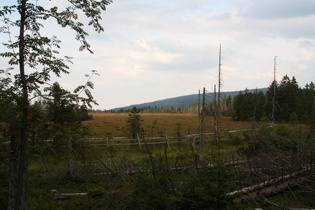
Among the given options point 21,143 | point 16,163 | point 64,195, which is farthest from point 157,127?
point 21,143

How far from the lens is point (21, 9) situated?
4.54 metres

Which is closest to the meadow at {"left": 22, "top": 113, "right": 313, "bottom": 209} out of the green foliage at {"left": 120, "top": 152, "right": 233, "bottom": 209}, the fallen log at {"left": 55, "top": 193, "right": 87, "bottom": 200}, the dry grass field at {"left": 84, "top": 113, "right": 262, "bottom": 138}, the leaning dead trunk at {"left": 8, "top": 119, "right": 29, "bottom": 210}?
the green foliage at {"left": 120, "top": 152, "right": 233, "bottom": 209}

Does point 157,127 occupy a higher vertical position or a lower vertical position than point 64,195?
higher

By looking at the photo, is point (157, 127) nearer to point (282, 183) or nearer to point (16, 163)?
point (282, 183)

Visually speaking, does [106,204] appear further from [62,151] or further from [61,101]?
[61,101]

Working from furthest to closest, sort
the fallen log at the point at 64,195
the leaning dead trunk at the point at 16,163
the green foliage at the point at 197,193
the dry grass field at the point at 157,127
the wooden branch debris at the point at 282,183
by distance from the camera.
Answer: the dry grass field at the point at 157,127, the fallen log at the point at 64,195, the wooden branch debris at the point at 282,183, the green foliage at the point at 197,193, the leaning dead trunk at the point at 16,163

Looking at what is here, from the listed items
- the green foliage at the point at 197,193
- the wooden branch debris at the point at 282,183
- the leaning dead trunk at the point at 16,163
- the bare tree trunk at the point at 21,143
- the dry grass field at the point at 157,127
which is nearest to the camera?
the bare tree trunk at the point at 21,143

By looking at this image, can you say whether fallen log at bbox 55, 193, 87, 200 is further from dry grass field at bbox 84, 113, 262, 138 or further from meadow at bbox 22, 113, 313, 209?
dry grass field at bbox 84, 113, 262, 138

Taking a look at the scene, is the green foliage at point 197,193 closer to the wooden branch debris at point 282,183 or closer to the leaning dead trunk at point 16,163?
the wooden branch debris at point 282,183

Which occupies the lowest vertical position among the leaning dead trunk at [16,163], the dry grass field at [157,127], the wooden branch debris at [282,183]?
the dry grass field at [157,127]

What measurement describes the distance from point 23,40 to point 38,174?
995 centimetres

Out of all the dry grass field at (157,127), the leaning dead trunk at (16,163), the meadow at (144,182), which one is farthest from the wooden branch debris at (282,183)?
the dry grass field at (157,127)

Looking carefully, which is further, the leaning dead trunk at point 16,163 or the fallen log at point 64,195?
the fallen log at point 64,195

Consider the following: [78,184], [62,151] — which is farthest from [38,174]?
[62,151]
